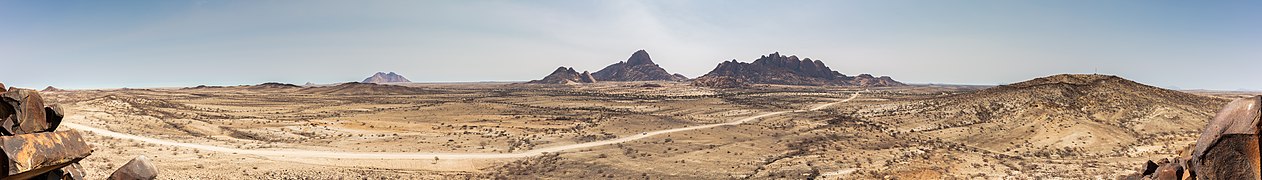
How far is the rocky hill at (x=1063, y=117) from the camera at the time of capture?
1312 inches

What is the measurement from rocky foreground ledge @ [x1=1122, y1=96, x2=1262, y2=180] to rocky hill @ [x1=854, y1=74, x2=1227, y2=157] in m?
27.0

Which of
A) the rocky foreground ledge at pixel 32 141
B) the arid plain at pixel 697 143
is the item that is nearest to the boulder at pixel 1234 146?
the arid plain at pixel 697 143

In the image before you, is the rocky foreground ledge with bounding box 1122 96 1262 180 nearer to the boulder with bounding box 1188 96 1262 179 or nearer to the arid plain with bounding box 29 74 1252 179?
the boulder with bounding box 1188 96 1262 179

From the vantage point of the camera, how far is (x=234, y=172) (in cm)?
2364

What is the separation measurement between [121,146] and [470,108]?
1547 inches

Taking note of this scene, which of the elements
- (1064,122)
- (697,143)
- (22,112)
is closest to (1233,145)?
(22,112)

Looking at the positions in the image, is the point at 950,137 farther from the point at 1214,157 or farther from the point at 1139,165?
the point at 1214,157

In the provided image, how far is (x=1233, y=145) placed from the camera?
24.3 ft

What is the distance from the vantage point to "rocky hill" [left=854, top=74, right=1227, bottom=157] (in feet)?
109

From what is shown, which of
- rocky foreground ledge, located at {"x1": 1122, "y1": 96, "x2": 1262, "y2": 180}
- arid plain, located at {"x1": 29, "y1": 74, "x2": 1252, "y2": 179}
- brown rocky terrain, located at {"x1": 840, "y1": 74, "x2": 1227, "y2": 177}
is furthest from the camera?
brown rocky terrain, located at {"x1": 840, "y1": 74, "x2": 1227, "y2": 177}

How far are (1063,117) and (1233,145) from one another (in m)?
40.8

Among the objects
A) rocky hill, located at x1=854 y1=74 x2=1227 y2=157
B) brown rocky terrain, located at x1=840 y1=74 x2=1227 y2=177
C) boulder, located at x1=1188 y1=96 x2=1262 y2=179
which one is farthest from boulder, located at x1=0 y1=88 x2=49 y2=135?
rocky hill, located at x1=854 y1=74 x2=1227 y2=157

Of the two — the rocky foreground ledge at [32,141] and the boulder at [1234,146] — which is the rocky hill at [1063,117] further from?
the rocky foreground ledge at [32,141]

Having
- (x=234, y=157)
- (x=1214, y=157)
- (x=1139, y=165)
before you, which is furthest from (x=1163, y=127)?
(x=234, y=157)
